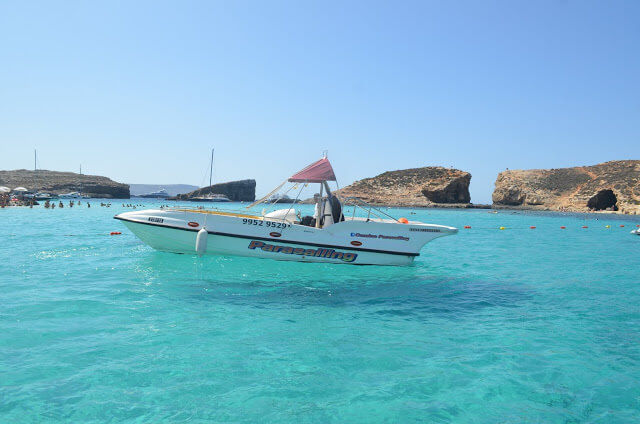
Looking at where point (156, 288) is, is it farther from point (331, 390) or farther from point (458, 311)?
point (458, 311)

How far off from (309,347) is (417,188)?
105407 mm

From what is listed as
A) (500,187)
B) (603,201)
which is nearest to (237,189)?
(500,187)

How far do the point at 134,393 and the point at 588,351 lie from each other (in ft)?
22.3

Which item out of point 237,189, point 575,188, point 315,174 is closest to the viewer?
point 315,174

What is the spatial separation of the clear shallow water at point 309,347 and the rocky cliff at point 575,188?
8057cm

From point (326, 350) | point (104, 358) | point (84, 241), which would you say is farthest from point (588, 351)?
point (84, 241)

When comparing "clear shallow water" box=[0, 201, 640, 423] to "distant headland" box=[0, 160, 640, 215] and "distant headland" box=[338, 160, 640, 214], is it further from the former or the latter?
"distant headland" box=[338, 160, 640, 214]

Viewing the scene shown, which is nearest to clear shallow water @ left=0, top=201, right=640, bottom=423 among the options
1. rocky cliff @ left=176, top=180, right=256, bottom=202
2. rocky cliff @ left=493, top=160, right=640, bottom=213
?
rocky cliff @ left=493, top=160, right=640, bottom=213

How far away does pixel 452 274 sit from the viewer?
13.6m

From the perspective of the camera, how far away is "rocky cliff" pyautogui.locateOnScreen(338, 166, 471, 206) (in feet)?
339

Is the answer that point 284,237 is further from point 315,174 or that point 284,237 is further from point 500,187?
point 500,187

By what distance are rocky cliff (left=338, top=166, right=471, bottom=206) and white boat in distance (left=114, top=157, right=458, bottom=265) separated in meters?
82.5

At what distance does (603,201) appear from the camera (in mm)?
83438

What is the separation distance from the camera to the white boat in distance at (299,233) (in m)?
13.2
